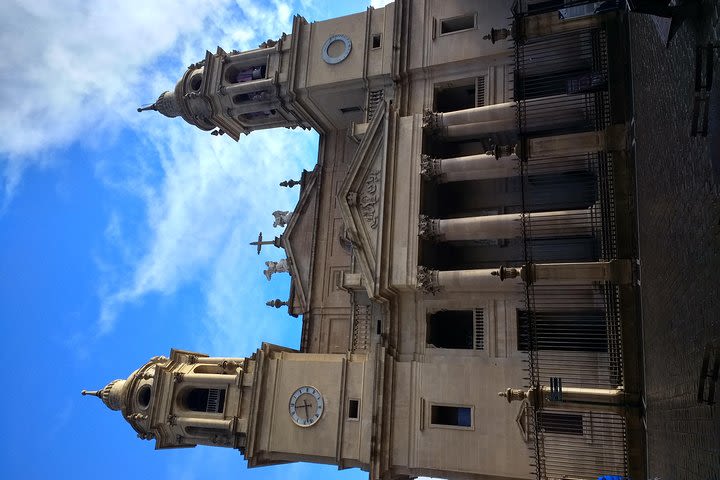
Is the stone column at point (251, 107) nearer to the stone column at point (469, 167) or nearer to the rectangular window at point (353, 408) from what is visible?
the stone column at point (469, 167)

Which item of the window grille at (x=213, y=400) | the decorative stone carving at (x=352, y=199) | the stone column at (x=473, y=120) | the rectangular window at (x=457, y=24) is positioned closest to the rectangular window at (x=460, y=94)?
the stone column at (x=473, y=120)

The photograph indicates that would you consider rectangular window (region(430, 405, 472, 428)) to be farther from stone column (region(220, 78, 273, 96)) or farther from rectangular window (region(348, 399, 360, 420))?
stone column (region(220, 78, 273, 96))

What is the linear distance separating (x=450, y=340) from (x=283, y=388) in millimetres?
5940

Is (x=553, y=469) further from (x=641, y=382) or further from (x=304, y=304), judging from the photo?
(x=304, y=304)

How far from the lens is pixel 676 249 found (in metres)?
9.57

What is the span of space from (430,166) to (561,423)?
8.63 metres

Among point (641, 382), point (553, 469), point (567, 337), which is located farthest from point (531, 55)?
point (553, 469)

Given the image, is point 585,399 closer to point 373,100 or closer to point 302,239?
point 373,100

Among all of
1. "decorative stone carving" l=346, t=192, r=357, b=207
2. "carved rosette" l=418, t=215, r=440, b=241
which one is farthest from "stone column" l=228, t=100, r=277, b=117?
"carved rosette" l=418, t=215, r=440, b=241

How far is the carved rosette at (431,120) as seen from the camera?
1996 centimetres

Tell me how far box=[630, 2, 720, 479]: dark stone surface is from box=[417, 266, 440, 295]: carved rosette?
6441 millimetres

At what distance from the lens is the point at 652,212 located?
38.7 ft

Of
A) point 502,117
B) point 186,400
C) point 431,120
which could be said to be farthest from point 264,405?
point 502,117

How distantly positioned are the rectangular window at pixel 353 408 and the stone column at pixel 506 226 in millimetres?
5616
